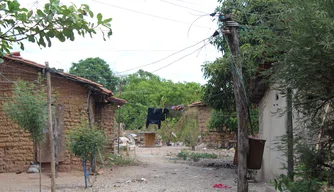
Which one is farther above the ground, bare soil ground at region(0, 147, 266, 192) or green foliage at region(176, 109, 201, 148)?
green foliage at region(176, 109, 201, 148)

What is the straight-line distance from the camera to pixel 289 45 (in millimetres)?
4121

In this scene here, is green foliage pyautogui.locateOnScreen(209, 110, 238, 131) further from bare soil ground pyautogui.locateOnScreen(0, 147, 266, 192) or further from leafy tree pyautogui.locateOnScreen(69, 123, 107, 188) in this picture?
leafy tree pyautogui.locateOnScreen(69, 123, 107, 188)

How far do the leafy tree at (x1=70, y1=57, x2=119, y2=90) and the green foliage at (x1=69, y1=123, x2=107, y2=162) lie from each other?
23886 millimetres

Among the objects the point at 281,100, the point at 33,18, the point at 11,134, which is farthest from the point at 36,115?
the point at 33,18

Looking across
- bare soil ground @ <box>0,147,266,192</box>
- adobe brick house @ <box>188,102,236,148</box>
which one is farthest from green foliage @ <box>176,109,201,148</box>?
bare soil ground @ <box>0,147,266,192</box>

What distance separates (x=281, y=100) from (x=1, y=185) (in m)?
8.38

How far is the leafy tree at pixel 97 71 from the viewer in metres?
35.8

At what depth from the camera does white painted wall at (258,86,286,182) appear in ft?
33.9

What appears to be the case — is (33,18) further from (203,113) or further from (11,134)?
(203,113)

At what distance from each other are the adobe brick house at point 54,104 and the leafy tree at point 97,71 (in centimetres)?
2029

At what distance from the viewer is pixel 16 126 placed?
45.7 ft

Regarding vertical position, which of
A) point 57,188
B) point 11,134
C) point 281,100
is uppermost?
point 281,100

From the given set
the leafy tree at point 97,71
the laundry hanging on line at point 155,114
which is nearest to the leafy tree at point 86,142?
the laundry hanging on line at point 155,114

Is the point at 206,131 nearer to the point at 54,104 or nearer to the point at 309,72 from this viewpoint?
the point at 54,104
